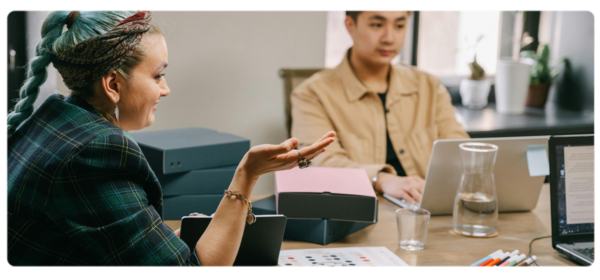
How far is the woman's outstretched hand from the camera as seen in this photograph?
0.91 m

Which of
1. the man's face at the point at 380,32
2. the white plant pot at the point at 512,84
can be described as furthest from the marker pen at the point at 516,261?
the white plant pot at the point at 512,84

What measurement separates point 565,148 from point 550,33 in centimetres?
234

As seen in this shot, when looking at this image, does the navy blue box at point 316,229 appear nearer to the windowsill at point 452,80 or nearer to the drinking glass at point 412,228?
the drinking glass at point 412,228

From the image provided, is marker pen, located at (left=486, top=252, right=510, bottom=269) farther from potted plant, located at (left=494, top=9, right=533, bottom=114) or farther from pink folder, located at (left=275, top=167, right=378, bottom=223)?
potted plant, located at (left=494, top=9, right=533, bottom=114)

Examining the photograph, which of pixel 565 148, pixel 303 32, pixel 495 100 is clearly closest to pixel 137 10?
pixel 565 148

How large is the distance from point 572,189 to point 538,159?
17 cm

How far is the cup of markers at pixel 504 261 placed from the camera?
3.53 feet

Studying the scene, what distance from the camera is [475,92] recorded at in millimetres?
3043

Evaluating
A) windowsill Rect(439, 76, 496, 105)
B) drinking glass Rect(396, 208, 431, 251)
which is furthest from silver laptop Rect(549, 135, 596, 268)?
windowsill Rect(439, 76, 496, 105)

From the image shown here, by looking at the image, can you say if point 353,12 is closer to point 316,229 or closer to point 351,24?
point 351,24

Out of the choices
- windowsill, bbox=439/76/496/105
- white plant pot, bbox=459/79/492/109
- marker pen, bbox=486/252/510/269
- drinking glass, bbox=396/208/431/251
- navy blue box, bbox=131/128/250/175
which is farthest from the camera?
windowsill, bbox=439/76/496/105

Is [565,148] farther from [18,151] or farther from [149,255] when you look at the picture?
[18,151]

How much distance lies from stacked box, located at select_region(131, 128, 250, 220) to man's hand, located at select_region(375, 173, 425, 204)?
0.49 metres

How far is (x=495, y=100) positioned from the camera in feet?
10.7
